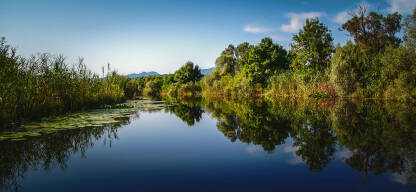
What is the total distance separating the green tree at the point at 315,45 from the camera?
2472 cm

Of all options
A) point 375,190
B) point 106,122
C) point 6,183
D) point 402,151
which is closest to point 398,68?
point 402,151

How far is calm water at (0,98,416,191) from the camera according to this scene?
2697 millimetres

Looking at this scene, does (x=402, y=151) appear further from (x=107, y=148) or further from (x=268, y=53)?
(x=268, y=53)

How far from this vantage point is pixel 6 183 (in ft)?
8.92

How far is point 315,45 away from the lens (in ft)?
81.3

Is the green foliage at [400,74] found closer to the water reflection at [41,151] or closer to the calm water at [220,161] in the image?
the calm water at [220,161]

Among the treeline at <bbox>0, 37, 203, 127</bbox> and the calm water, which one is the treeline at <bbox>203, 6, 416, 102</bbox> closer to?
the calm water

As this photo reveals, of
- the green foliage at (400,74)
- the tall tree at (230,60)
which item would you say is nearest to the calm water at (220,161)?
the green foliage at (400,74)

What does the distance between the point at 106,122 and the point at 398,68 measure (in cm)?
1772

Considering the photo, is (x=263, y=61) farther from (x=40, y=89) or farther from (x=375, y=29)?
(x=40, y=89)

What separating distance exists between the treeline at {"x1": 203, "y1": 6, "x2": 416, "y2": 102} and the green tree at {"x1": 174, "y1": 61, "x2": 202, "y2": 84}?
48.4 feet

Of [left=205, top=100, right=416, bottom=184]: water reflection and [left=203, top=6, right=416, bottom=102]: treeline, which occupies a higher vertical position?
[left=203, top=6, right=416, bottom=102]: treeline

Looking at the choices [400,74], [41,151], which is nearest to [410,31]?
[400,74]

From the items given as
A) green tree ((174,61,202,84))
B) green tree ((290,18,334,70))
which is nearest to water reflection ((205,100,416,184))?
green tree ((290,18,334,70))
